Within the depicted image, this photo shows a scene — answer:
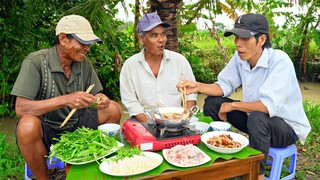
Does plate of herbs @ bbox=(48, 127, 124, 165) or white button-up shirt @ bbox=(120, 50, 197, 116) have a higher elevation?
white button-up shirt @ bbox=(120, 50, 197, 116)

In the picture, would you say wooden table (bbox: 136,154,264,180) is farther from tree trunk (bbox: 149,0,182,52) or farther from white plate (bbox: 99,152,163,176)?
tree trunk (bbox: 149,0,182,52)

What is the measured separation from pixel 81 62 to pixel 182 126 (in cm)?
116

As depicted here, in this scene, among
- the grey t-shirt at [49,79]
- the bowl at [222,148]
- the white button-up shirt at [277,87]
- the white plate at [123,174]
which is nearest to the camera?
the white plate at [123,174]

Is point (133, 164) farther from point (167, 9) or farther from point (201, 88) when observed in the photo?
point (167, 9)

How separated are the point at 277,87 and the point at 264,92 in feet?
0.35

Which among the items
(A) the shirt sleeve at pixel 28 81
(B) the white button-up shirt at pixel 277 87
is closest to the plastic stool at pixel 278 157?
(B) the white button-up shirt at pixel 277 87

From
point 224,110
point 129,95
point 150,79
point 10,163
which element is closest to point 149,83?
point 150,79

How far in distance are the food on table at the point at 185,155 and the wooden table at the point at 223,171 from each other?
0.05 meters

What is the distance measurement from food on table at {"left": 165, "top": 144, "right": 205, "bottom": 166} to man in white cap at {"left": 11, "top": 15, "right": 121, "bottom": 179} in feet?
2.36

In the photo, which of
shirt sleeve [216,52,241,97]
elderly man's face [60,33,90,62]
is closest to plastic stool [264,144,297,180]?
shirt sleeve [216,52,241,97]

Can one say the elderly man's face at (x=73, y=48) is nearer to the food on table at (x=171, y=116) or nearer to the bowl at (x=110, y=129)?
the bowl at (x=110, y=129)

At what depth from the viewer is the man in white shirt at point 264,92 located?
2.45 m

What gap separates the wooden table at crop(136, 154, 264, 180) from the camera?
1.85 meters

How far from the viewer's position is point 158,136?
2.10 meters
